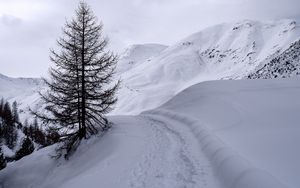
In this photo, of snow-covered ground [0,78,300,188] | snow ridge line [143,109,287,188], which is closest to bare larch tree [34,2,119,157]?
snow-covered ground [0,78,300,188]

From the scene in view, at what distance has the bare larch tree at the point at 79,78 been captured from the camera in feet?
66.9

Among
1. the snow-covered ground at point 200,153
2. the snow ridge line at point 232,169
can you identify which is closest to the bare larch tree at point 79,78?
the snow-covered ground at point 200,153

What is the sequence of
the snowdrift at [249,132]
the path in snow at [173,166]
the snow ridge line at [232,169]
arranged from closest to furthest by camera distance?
the snow ridge line at [232,169]
the snowdrift at [249,132]
the path in snow at [173,166]

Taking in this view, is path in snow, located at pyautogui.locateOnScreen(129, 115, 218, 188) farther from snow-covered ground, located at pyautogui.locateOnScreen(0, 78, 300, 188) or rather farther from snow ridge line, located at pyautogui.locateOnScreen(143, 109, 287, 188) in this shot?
snow ridge line, located at pyautogui.locateOnScreen(143, 109, 287, 188)

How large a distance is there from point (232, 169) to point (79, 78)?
13.2 meters

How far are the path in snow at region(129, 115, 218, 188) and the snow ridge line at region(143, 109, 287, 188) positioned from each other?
0.97 feet

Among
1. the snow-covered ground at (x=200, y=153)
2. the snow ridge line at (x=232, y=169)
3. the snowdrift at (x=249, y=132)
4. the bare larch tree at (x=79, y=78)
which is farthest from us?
the bare larch tree at (x=79, y=78)

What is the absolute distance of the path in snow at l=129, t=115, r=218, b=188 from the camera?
10.0 m

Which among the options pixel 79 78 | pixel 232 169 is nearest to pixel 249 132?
pixel 232 169

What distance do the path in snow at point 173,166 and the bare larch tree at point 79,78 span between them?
622cm

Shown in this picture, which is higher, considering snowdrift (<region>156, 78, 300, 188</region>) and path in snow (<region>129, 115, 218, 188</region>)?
snowdrift (<region>156, 78, 300, 188</region>)

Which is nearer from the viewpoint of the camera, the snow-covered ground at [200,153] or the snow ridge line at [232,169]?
the snow ridge line at [232,169]

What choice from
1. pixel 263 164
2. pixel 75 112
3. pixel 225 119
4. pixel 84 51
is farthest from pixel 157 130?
pixel 263 164

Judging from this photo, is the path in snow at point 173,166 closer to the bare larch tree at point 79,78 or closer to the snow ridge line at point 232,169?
the snow ridge line at point 232,169
